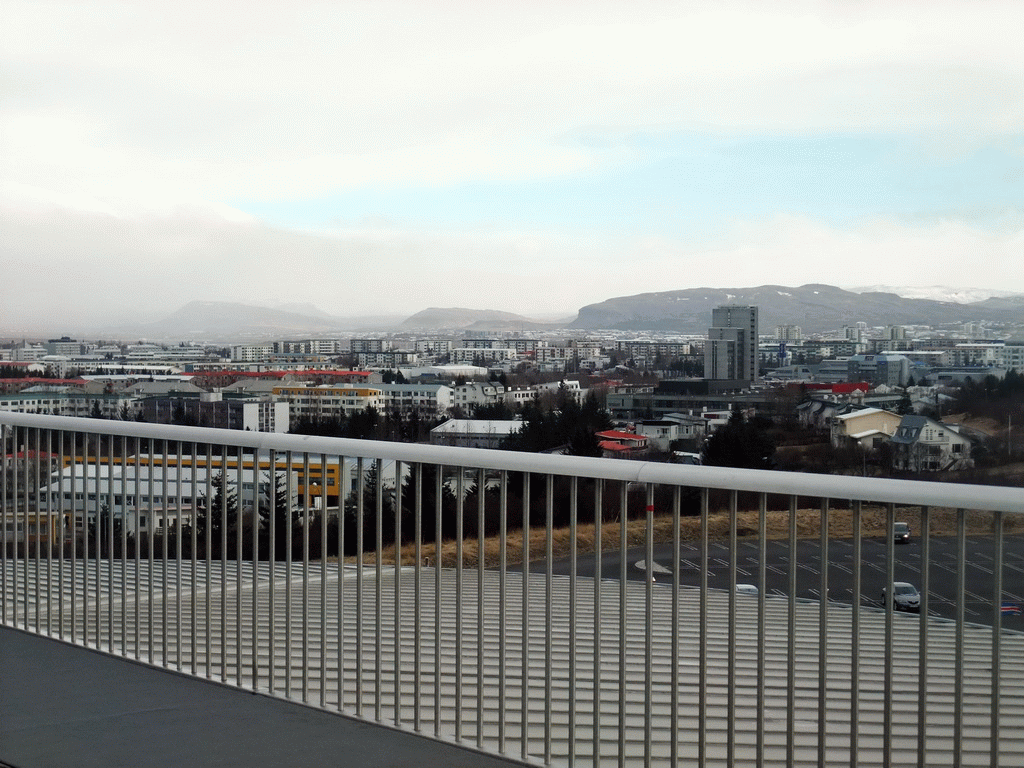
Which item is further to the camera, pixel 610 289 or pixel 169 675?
pixel 610 289

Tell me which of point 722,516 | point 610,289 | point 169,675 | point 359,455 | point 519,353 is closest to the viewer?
point 722,516

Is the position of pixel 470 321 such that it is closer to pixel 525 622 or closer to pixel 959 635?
pixel 525 622

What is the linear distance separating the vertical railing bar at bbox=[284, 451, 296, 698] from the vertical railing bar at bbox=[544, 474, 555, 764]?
64cm

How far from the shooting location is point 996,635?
4.36ft

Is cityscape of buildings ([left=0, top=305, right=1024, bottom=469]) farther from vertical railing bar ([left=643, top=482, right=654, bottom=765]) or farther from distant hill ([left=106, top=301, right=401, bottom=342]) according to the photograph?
vertical railing bar ([left=643, top=482, right=654, bottom=765])

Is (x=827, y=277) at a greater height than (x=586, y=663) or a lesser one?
greater

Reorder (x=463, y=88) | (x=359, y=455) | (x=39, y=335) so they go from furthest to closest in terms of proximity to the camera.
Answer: (x=463, y=88), (x=39, y=335), (x=359, y=455)

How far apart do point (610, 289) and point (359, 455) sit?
1569 cm

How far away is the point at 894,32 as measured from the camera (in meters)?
17.7

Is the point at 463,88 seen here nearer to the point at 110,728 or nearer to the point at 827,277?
the point at 827,277

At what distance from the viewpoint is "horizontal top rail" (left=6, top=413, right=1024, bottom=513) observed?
1.30 m

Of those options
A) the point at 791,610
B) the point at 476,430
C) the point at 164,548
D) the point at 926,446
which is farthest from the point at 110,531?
the point at 926,446

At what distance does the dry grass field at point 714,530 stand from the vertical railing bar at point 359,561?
0.24 feet

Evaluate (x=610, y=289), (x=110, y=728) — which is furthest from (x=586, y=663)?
(x=610, y=289)
